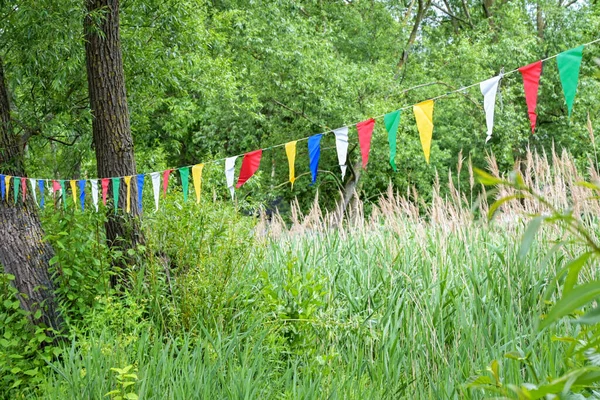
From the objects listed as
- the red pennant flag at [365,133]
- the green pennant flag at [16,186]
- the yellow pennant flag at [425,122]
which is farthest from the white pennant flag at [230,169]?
the yellow pennant flag at [425,122]

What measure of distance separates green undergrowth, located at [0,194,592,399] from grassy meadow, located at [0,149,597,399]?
13mm

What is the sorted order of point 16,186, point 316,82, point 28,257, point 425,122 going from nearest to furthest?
point 425,122
point 28,257
point 16,186
point 316,82

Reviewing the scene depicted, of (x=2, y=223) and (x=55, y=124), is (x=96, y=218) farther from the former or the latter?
(x=55, y=124)

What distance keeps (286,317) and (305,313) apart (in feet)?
0.37

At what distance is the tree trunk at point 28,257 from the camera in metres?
4.99

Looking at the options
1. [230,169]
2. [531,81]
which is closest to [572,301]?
[531,81]

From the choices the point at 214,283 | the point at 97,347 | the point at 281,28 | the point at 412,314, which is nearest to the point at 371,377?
the point at 412,314

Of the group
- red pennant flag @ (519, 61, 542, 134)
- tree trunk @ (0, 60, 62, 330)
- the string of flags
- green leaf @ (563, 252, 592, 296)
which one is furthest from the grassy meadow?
green leaf @ (563, 252, 592, 296)

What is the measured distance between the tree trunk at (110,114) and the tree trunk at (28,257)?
56 cm

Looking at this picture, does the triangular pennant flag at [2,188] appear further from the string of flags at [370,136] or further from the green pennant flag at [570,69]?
the green pennant flag at [570,69]

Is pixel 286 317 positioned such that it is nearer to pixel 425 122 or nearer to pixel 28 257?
pixel 425 122

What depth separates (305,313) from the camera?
163 inches

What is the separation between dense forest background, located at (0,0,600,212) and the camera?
8.89m

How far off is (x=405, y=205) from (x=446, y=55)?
1482 centimetres
